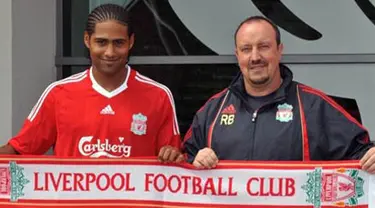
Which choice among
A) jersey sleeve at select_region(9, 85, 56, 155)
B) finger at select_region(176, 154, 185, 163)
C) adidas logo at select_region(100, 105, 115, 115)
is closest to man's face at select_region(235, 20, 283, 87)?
finger at select_region(176, 154, 185, 163)

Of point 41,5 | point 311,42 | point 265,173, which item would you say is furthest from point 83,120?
point 311,42

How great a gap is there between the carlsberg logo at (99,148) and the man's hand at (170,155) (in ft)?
0.86

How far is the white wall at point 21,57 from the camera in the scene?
483cm

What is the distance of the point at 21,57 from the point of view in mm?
4953

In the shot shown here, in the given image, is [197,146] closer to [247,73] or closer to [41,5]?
[247,73]

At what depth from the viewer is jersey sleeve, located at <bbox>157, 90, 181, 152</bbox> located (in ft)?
10.9

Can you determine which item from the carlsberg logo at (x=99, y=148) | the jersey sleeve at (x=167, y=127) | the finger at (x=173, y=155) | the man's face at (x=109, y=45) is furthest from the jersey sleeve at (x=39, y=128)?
the finger at (x=173, y=155)

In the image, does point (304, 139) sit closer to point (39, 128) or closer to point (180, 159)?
point (180, 159)

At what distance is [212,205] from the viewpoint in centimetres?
313

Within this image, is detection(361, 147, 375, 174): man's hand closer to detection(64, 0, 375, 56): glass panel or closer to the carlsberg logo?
the carlsberg logo

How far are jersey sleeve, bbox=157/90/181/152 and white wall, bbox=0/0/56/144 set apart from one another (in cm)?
192

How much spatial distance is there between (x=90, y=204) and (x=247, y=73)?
40.0 inches

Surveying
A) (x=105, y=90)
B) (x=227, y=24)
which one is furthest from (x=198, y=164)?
(x=227, y=24)

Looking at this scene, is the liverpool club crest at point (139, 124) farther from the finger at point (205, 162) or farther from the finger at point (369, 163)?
the finger at point (369, 163)
